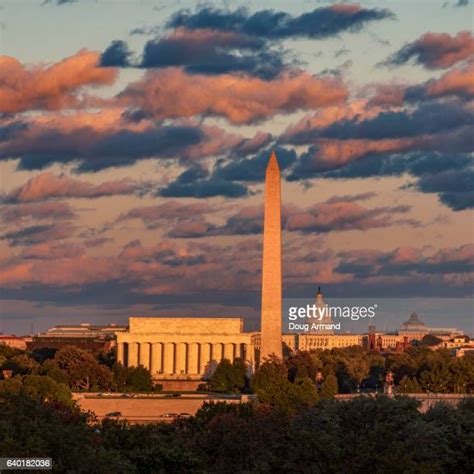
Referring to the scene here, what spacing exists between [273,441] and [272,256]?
61.7m

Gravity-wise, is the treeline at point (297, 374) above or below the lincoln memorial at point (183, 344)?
below

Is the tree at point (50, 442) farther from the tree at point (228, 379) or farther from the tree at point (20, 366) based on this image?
the tree at point (20, 366)

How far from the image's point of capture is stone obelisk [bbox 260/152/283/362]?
13124 centimetres

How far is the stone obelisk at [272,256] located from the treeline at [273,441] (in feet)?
144

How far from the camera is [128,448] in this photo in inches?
2889

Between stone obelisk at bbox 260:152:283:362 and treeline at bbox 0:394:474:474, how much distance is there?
43852 mm

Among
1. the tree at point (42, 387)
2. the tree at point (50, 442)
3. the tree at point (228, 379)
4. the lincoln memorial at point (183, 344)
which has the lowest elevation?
the tree at point (50, 442)

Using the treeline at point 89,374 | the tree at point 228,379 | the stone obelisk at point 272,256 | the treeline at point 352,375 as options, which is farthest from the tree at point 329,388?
the treeline at point 89,374

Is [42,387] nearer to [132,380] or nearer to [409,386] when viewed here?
[409,386]

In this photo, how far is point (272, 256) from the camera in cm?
13462

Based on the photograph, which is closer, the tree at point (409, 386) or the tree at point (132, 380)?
the tree at point (409, 386)

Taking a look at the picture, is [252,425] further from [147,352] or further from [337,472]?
[147,352]

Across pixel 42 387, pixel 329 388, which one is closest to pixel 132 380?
pixel 329 388

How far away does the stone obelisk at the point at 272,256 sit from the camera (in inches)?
5167
